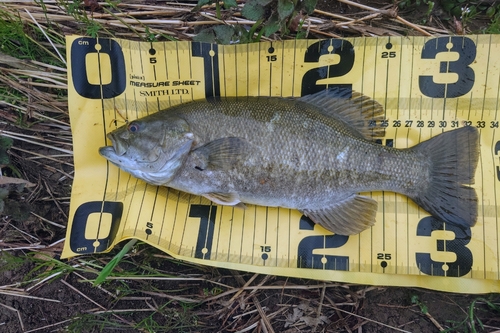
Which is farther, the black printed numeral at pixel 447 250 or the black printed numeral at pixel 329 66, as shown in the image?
the black printed numeral at pixel 329 66

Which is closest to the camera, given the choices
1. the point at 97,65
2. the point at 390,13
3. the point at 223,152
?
the point at 223,152

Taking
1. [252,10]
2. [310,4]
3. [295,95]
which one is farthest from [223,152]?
[310,4]

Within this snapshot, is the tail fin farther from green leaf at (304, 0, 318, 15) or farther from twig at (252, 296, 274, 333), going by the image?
twig at (252, 296, 274, 333)

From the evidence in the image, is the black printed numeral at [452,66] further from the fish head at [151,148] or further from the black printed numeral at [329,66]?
the fish head at [151,148]

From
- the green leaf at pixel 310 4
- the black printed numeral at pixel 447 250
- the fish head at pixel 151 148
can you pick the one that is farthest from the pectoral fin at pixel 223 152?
the black printed numeral at pixel 447 250

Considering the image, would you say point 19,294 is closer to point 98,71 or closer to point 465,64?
point 98,71

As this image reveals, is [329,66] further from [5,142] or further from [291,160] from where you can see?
[5,142]
